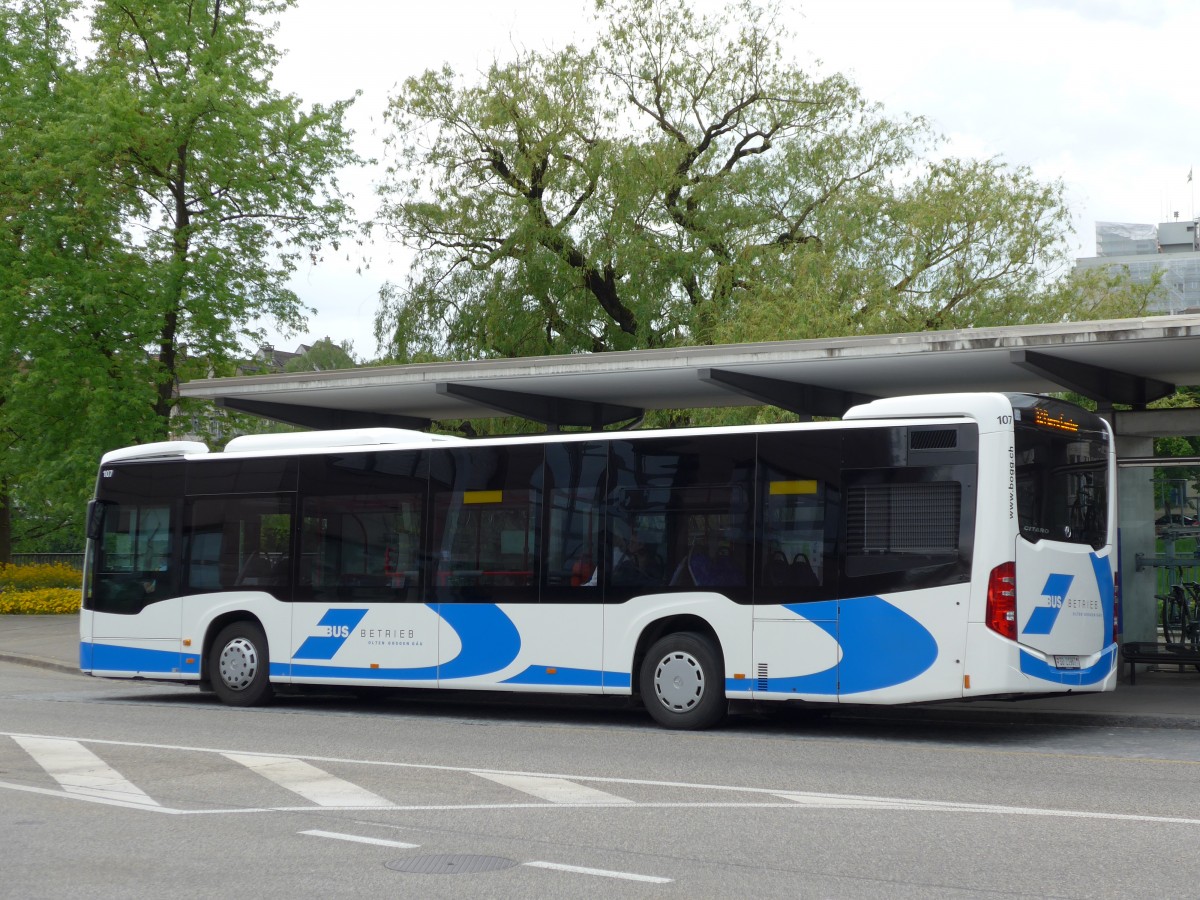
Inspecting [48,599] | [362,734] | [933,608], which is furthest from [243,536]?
[48,599]

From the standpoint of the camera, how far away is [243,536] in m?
16.7

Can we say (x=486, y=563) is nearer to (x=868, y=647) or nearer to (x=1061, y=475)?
(x=868, y=647)

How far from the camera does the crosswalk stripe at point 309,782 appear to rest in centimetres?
Result: 930

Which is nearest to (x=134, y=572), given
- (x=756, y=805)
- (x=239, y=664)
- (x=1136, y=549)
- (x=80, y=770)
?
(x=239, y=664)

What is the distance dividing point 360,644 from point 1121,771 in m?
8.15

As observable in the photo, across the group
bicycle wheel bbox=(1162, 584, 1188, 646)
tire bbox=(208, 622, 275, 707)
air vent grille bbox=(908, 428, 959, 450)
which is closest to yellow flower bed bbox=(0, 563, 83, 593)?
tire bbox=(208, 622, 275, 707)

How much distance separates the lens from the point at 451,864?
7.22m

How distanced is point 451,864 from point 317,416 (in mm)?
15810

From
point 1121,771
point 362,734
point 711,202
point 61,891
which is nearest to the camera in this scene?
point 61,891

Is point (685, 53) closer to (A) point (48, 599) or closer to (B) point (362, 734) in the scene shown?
(A) point (48, 599)

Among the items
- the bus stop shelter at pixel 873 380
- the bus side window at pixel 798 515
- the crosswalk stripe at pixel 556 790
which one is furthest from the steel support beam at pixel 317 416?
the crosswalk stripe at pixel 556 790

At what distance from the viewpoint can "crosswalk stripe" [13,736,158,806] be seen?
9.67 m

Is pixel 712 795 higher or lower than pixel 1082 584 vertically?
lower

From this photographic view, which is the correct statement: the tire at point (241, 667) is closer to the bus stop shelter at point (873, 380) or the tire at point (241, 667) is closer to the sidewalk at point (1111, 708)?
the bus stop shelter at point (873, 380)
